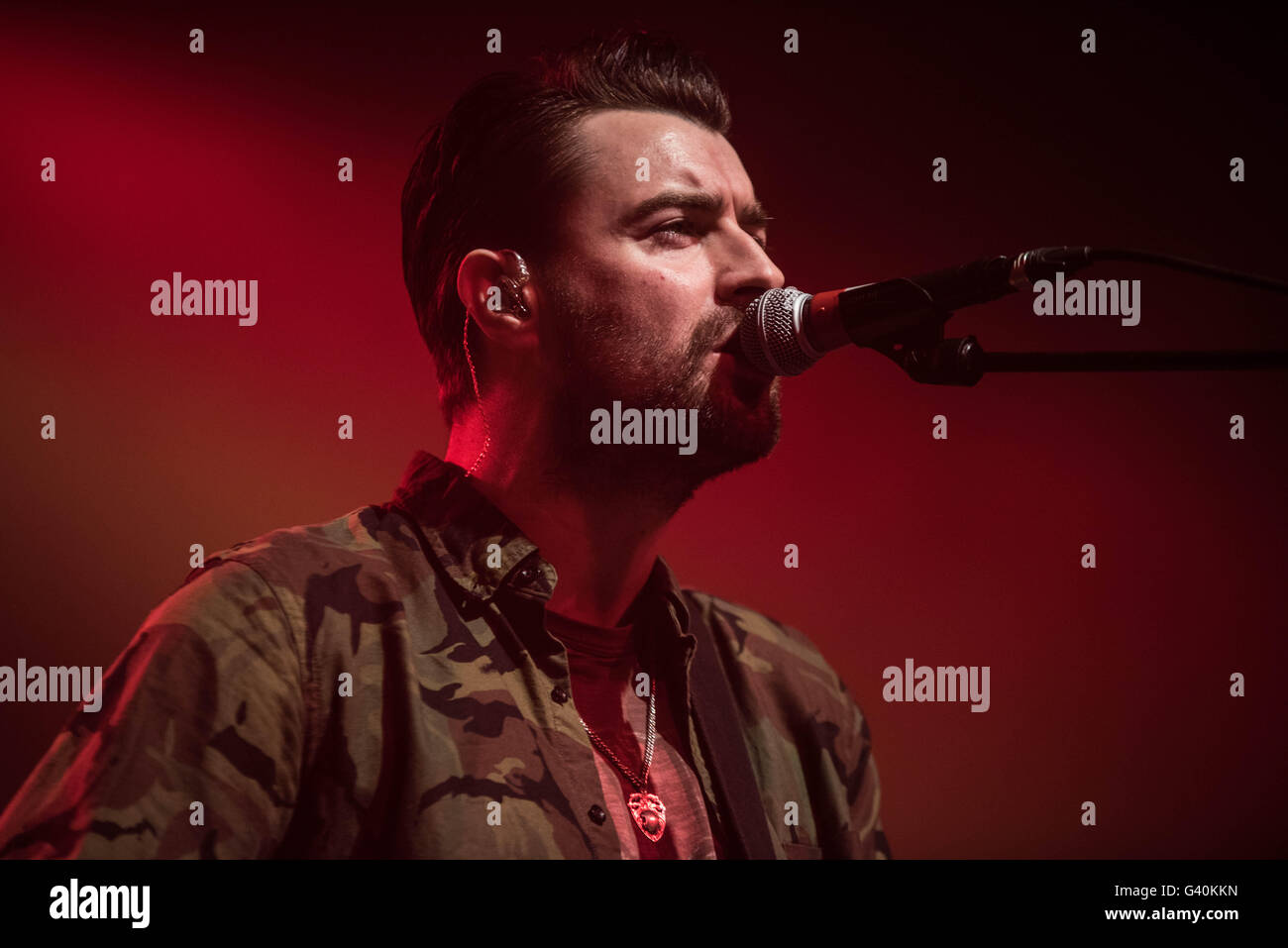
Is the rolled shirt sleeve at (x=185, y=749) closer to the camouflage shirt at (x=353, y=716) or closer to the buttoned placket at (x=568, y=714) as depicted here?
the camouflage shirt at (x=353, y=716)

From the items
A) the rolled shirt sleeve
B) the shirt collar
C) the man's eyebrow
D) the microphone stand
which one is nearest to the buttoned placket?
the shirt collar

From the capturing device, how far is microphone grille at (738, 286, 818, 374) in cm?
142

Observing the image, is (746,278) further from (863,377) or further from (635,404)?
(863,377)

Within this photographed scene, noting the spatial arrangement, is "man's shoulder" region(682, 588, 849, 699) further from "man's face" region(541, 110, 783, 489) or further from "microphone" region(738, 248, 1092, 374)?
"microphone" region(738, 248, 1092, 374)

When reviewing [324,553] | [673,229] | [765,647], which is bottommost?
[765,647]

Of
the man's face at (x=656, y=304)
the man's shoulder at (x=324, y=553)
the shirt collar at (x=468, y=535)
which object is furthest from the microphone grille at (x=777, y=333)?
the man's shoulder at (x=324, y=553)

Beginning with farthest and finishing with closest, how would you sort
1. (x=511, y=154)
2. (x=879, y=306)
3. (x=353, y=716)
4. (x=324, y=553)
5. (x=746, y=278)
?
(x=511, y=154) < (x=746, y=278) < (x=324, y=553) < (x=353, y=716) < (x=879, y=306)

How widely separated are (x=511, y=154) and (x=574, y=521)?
0.62 metres

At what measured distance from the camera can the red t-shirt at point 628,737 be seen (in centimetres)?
158

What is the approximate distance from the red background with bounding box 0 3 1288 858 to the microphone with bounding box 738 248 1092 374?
669mm

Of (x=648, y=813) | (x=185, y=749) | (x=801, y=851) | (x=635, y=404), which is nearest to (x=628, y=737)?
(x=648, y=813)

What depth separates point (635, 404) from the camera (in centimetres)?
167
